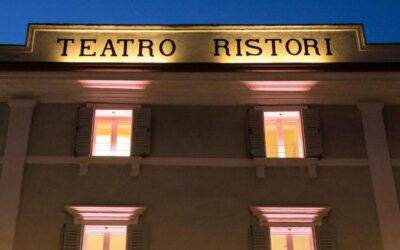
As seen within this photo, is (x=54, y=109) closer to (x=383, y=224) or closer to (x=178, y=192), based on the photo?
(x=178, y=192)

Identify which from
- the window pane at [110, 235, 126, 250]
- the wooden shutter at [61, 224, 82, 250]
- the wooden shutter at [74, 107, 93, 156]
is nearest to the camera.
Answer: the wooden shutter at [61, 224, 82, 250]

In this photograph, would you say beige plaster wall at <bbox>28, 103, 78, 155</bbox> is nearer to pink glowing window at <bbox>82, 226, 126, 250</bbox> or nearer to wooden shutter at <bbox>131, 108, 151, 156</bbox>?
wooden shutter at <bbox>131, 108, 151, 156</bbox>

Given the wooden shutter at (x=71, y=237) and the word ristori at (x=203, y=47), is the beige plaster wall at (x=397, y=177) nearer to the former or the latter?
the word ristori at (x=203, y=47)

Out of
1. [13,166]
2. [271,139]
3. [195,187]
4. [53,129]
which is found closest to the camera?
[195,187]

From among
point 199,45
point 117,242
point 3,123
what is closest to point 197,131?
point 199,45

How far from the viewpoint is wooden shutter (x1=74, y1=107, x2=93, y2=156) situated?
13.1m

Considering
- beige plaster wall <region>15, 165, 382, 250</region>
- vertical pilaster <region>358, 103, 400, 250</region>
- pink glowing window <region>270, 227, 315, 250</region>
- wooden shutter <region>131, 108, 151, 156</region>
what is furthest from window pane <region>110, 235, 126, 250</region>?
vertical pilaster <region>358, 103, 400, 250</region>

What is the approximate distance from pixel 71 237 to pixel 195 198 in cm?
273

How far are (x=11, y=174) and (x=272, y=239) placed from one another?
19.1 ft

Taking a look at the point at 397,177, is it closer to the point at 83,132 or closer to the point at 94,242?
the point at 94,242

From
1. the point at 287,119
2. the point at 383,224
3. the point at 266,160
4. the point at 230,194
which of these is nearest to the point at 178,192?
the point at 230,194

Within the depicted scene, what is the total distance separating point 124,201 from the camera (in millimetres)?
12609

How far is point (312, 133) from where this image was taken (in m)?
13.3

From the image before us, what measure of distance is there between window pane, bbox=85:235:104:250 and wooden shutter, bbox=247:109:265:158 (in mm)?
3747
